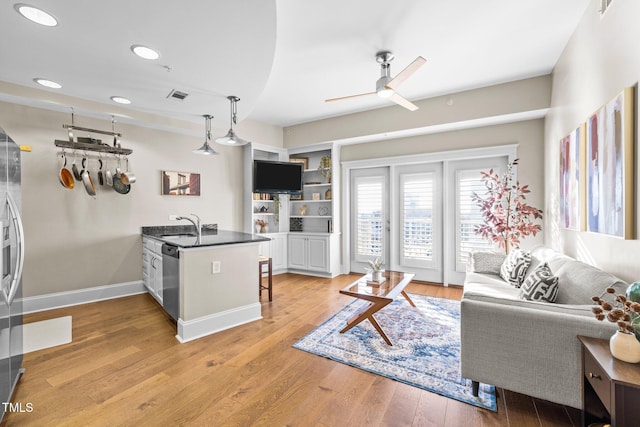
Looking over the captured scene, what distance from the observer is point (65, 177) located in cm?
370

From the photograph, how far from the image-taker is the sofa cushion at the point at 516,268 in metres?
3.07

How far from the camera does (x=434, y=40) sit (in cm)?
295

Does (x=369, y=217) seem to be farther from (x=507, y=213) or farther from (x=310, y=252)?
(x=507, y=213)

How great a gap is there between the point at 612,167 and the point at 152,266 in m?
4.72

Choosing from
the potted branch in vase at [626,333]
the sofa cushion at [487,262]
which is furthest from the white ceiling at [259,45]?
the potted branch in vase at [626,333]

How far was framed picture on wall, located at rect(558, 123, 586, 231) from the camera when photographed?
8.25 feet

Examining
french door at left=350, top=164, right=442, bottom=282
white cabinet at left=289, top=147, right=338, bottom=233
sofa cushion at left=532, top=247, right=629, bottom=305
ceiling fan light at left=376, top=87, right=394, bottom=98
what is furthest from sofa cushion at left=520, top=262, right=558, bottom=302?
white cabinet at left=289, top=147, right=338, bottom=233

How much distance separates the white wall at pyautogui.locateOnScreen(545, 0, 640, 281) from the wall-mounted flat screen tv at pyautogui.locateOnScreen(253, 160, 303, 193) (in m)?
3.79

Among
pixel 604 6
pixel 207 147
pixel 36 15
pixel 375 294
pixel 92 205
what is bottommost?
pixel 375 294

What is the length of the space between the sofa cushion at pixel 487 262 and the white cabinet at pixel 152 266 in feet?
13.0

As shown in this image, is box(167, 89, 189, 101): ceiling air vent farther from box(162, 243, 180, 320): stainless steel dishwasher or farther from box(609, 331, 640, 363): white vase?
box(609, 331, 640, 363): white vase

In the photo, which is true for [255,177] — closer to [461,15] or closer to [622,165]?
[461,15]

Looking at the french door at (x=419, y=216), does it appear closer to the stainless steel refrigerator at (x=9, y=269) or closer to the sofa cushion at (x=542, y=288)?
the sofa cushion at (x=542, y=288)

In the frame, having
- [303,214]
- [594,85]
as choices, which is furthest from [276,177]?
[594,85]
